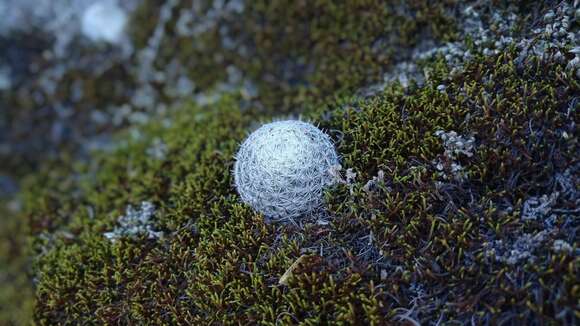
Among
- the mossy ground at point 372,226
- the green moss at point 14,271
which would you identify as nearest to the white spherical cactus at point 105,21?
the mossy ground at point 372,226

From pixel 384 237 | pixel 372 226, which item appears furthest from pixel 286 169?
pixel 384 237

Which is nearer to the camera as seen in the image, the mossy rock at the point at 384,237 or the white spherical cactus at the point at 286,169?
the mossy rock at the point at 384,237

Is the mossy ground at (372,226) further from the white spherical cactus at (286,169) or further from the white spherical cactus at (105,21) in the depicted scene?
the white spherical cactus at (105,21)

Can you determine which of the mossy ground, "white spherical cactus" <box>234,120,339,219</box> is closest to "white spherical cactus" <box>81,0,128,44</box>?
the mossy ground

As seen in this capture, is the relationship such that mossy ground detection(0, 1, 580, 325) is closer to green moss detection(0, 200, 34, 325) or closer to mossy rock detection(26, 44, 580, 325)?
mossy rock detection(26, 44, 580, 325)

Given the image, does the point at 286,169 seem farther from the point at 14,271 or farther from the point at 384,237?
the point at 14,271

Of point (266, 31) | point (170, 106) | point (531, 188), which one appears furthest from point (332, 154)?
point (170, 106)

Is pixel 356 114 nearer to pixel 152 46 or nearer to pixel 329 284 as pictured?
pixel 329 284
